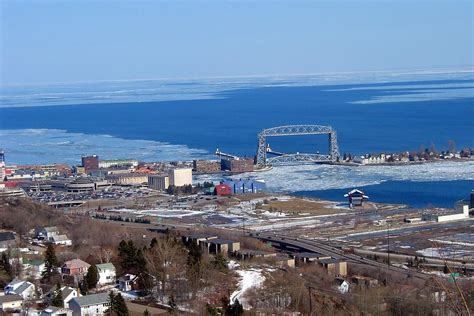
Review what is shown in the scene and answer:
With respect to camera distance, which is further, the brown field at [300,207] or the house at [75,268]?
the brown field at [300,207]

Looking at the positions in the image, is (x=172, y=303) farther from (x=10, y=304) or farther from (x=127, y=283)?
(x=10, y=304)

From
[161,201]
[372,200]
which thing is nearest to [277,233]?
[372,200]

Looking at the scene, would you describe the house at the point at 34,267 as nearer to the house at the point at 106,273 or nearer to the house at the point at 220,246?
the house at the point at 106,273

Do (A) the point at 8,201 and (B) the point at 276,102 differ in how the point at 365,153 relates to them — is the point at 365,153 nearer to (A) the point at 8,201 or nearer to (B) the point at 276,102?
(A) the point at 8,201

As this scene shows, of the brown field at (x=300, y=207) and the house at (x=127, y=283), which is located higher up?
the house at (x=127, y=283)

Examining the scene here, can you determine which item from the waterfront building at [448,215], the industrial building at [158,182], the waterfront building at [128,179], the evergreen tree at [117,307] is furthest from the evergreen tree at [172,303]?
the waterfront building at [128,179]

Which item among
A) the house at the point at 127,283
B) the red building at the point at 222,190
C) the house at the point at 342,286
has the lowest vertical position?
the red building at the point at 222,190

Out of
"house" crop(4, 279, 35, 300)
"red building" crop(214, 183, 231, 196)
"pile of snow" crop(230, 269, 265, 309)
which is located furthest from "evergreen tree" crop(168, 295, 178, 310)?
"red building" crop(214, 183, 231, 196)
